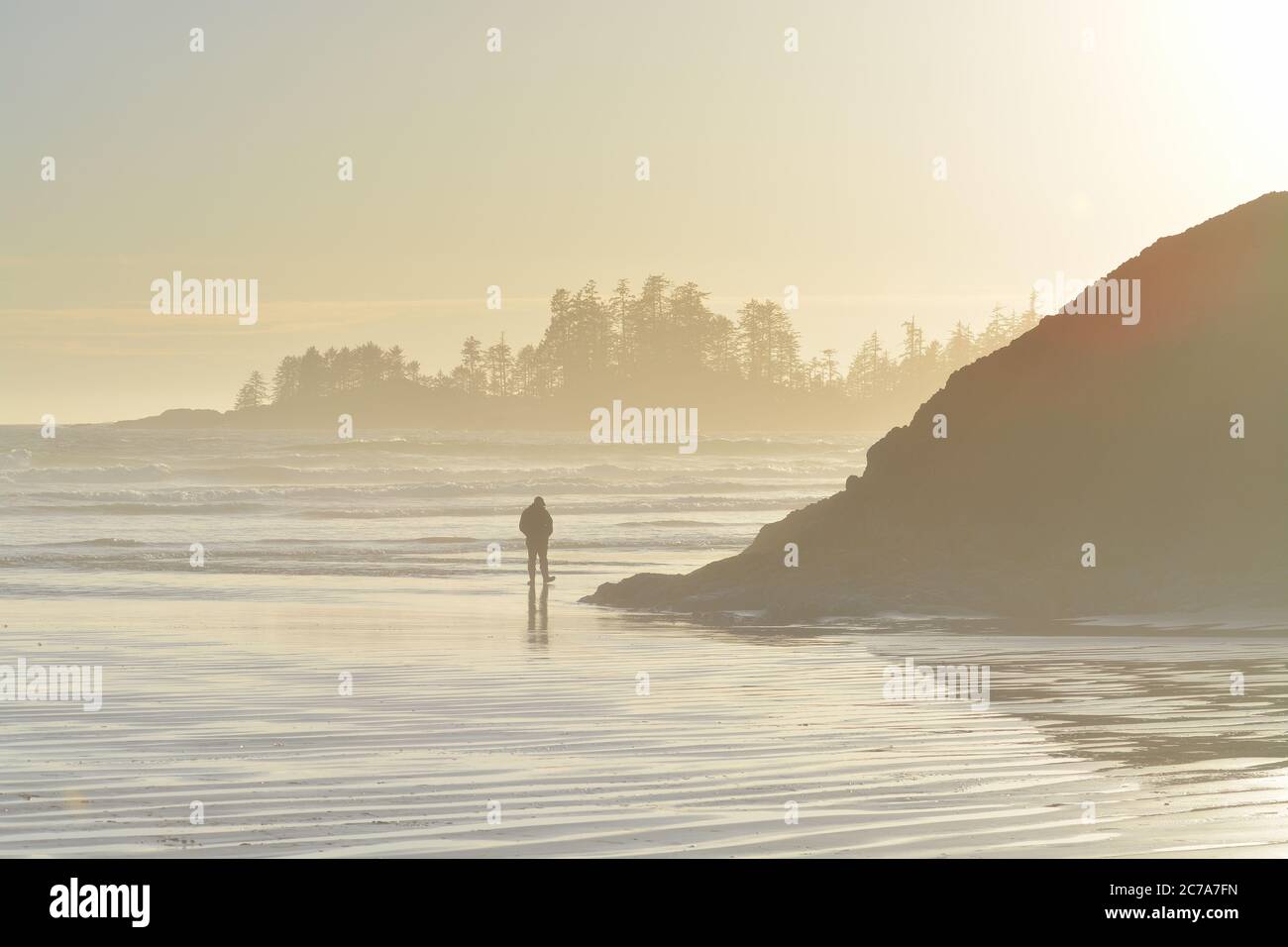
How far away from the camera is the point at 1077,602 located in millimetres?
24516

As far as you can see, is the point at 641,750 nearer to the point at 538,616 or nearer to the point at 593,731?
the point at 593,731

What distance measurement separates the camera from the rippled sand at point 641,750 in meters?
8.59

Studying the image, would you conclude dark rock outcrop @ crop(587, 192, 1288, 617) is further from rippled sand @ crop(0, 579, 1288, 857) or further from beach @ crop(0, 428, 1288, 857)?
rippled sand @ crop(0, 579, 1288, 857)

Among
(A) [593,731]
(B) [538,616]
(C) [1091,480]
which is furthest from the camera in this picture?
(C) [1091,480]

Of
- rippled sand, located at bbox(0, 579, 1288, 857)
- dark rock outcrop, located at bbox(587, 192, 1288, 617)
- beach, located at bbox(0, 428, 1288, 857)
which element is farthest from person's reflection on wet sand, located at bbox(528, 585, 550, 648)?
dark rock outcrop, located at bbox(587, 192, 1288, 617)

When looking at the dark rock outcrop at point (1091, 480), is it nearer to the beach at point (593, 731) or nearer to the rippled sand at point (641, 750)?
the beach at point (593, 731)

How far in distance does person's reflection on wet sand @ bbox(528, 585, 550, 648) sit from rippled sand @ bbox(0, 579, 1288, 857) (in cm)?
34

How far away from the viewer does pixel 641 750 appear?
11.7 m

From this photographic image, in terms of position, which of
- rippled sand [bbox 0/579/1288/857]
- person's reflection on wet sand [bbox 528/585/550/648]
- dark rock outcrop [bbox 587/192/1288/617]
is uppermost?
dark rock outcrop [bbox 587/192/1288/617]

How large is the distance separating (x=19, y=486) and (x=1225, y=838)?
79.3m

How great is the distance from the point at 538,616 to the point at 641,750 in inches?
543

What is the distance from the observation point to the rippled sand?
28.2 ft

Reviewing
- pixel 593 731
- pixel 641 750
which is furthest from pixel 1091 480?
pixel 641 750

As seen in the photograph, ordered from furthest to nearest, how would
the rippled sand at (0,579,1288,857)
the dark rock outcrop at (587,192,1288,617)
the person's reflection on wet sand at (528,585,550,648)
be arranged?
the dark rock outcrop at (587,192,1288,617), the person's reflection on wet sand at (528,585,550,648), the rippled sand at (0,579,1288,857)
